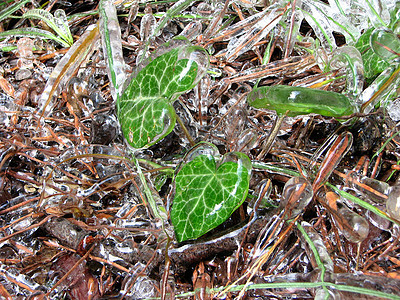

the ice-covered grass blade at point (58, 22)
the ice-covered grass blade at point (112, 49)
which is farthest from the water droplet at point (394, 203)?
the ice-covered grass blade at point (58, 22)

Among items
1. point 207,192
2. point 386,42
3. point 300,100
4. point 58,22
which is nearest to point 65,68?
point 58,22

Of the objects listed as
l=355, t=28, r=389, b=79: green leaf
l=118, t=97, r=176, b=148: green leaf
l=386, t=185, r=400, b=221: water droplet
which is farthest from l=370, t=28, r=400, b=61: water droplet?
l=118, t=97, r=176, b=148: green leaf

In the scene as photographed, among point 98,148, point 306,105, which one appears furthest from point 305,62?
point 98,148

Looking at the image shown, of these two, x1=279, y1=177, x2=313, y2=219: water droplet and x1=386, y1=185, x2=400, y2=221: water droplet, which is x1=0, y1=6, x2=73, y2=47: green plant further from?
x1=386, y1=185, x2=400, y2=221: water droplet

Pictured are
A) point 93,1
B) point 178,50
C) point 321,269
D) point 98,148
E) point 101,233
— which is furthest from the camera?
point 93,1

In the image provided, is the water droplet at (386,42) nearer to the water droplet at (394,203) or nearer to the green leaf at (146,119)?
the water droplet at (394,203)

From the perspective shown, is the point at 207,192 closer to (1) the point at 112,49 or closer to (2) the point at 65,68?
(1) the point at 112,49

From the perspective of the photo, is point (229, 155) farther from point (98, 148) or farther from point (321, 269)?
point (98, 148)
